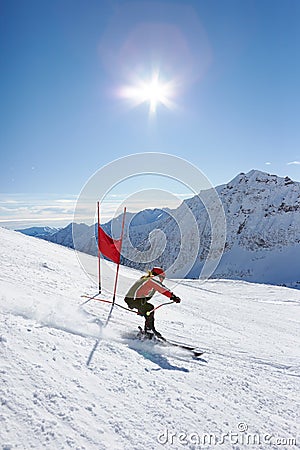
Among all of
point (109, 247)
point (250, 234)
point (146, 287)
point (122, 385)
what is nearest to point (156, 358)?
point (122, 385)

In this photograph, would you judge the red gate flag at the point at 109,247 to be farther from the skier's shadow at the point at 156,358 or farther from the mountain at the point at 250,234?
the mountain at the point at 250,234

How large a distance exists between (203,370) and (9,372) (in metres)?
3.73

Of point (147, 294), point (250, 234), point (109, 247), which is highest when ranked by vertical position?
point (250, 234)

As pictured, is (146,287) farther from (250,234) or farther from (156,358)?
(250,234)

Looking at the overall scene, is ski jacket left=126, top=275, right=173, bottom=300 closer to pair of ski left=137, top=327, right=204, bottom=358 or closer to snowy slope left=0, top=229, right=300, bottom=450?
pair of ski left=137, top=327, right=204, bottom=358

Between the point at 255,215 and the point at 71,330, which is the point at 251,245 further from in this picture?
the point at 71,330

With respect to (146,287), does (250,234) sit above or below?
above

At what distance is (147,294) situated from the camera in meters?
7.52

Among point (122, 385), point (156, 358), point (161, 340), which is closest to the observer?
point (122, 385)

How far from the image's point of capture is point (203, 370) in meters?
6.12

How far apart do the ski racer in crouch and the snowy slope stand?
54cm

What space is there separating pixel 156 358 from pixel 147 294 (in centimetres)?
167

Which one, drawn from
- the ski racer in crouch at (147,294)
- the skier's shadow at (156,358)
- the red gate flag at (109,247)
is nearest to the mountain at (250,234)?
the red gate flag at (109,247)

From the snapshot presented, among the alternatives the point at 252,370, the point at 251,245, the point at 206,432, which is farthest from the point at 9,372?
the point at 251,245
